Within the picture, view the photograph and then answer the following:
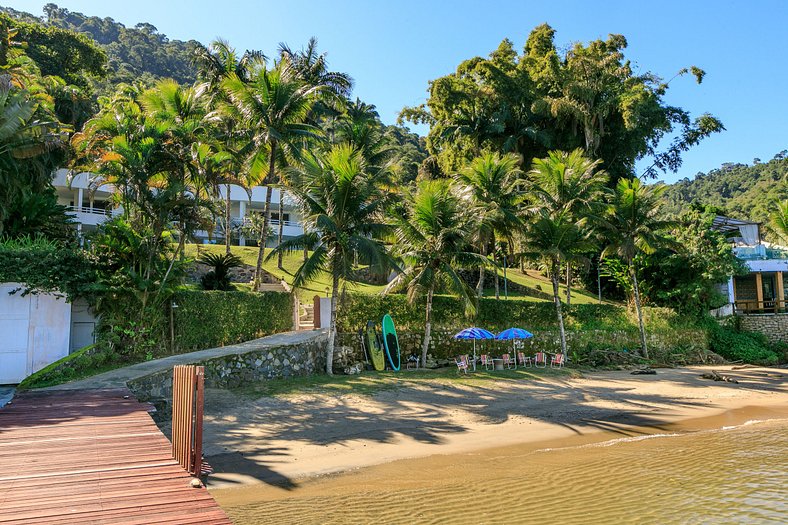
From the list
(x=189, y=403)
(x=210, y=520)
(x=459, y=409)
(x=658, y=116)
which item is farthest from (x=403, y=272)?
(x=658, y=116)

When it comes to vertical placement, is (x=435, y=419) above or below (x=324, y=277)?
below

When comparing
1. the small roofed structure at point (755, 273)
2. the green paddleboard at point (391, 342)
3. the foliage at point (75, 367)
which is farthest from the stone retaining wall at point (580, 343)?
the foliage at point (75, 367)

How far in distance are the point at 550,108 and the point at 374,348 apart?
2063 cm

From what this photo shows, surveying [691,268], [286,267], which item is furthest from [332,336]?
[691,268]

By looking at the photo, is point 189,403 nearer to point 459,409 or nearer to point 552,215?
point 459,409

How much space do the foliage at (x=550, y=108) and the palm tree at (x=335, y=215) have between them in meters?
16.8

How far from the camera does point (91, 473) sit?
5895mm

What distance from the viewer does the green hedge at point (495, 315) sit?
21016 millimetres

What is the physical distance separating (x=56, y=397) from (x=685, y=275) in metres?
29.0

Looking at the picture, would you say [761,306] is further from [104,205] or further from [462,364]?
[104,205]

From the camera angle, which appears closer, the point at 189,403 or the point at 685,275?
the point at 189,403

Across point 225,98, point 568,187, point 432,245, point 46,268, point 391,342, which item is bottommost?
point 391,342

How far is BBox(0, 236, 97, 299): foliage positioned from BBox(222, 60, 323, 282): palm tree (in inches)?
272

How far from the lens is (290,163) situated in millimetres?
22750
